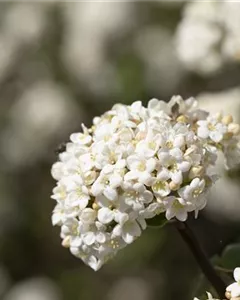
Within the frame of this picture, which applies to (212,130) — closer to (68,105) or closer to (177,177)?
(177,177)

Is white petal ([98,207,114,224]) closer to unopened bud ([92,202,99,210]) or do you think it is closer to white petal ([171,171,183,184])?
unopened bud ([92,202,99,210])

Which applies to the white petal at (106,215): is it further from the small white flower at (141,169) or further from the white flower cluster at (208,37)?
the white flower cluster at (208,37)

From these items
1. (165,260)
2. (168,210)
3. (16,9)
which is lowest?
(165,260)

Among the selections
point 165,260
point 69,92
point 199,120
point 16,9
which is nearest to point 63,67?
point 69,92

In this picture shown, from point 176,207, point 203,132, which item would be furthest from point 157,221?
point 203,132

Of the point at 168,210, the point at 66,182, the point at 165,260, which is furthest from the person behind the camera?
the point at 165,260

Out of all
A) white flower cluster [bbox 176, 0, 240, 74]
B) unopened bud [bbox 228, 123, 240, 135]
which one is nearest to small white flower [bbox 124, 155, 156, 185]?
unopened bud [bbox 228, 123, 240, 135]

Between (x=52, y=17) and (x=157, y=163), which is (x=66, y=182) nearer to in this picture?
(x=157, y=163)
